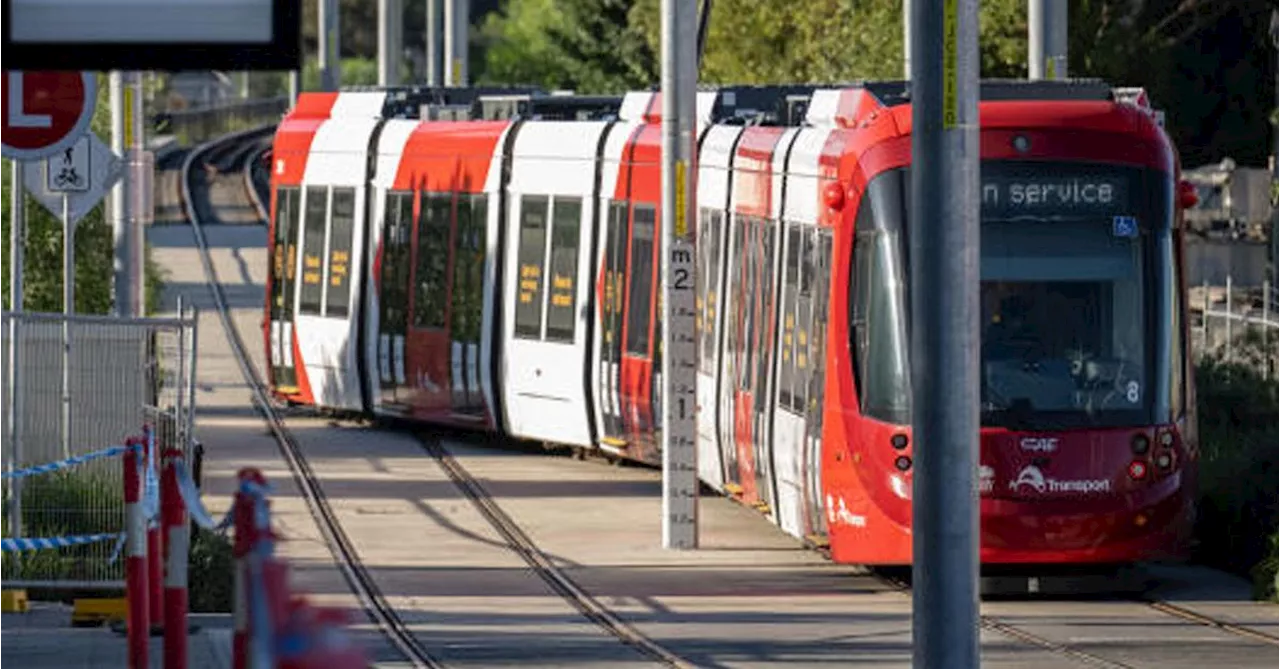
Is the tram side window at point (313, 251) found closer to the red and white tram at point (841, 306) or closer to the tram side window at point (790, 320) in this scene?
the red and white tram at point (841, 306)

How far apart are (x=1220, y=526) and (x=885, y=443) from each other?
3643mm

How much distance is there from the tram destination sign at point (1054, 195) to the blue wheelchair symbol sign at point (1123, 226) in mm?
45

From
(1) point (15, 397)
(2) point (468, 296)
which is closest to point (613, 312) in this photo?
(2) point (468, 296)

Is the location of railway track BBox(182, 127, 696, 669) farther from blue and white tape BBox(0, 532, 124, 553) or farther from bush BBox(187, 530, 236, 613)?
blue and white tape BBox(0, 532, 124, 553)

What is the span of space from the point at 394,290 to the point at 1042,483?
13373 millimetres

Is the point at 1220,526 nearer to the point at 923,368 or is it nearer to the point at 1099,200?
the point at 1099,200

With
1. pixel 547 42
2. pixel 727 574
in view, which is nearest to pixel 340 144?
pixel 727 574

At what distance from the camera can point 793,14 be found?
51219 mm

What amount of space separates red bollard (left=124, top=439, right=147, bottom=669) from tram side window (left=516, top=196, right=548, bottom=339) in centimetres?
1557

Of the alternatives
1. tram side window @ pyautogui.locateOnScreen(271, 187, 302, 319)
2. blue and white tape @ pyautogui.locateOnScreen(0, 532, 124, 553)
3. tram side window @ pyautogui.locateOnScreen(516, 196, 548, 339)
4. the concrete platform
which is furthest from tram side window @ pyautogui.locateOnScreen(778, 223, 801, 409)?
tram side window @ pyautogui.locateOnScreen(271, 187, 302, 319)

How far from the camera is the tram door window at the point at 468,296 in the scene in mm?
32031

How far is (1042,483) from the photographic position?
2092 cm

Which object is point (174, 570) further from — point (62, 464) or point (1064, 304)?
point (1064, 304)

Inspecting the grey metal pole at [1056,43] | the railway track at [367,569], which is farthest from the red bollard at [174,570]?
the grey metal pole at [1056,43]
